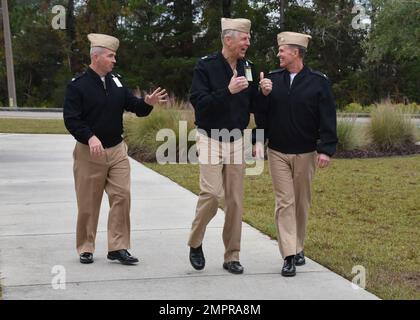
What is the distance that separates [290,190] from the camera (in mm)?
5203

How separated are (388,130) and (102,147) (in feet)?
35.7

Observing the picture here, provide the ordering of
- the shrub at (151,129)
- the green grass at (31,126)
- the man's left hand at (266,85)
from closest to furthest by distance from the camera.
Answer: the man's left hand at (266,85)
the shrub at (151,129)
the green grass at (31,126)

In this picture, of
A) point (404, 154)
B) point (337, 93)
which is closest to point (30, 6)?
point (337, 93)

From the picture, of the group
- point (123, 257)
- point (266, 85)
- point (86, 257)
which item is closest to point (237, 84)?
point (266, 85)

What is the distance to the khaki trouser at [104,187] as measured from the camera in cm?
536

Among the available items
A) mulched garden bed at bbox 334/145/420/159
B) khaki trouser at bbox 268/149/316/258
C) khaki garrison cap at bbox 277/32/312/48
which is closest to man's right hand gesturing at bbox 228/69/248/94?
khaki garrison cap at bbox 277/32/312/48

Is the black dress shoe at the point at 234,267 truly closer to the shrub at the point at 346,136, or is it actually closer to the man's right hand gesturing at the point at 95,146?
the man's right hand gesturing at the point at 95,146

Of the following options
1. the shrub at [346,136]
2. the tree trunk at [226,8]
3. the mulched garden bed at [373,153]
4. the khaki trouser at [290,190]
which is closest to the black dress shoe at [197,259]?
the khaki trouser at [290,190]

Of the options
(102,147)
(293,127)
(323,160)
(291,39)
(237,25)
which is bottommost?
(323,160)

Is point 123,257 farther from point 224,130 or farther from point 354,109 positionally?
point 354,109

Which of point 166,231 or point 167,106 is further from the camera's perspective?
point 167,106

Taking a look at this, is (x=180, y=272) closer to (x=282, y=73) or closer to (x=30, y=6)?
(x=282, y=73)
